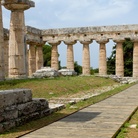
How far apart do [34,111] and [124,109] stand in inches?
153

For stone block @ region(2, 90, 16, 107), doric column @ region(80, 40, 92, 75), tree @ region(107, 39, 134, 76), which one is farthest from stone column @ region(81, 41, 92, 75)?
stone block @ region(2, 90, 16, 107)

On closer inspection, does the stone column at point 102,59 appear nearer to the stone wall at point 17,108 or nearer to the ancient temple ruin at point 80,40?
the ancient temple ruin at point 80,40

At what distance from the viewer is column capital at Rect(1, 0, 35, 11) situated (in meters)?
27.7

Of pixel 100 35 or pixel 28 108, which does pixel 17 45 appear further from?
pixel 28 108

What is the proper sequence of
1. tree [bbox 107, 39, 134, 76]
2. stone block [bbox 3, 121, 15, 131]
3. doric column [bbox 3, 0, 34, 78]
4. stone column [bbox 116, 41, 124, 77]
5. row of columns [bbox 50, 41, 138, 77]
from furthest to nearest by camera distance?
tree [bbox 107, 39, 134, 76]
stone column [bbox 116, 41, 124, 77]
row of columns [bbox 50, 41, 138, 77]
doric column [bbox 3, 0, 34, 78]
stone block [bbox 3, 121, 15, 131]

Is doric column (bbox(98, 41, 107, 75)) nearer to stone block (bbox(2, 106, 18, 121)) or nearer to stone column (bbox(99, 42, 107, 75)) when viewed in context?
stone column (bbox(99, 42, 107, 75))

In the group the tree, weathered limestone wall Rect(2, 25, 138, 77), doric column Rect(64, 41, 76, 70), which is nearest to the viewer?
weathered limestone wall Rect(2, 25, 138, 77)

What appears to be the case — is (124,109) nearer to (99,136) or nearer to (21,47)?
(99,136)

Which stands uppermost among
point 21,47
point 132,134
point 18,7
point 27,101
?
point 18,7

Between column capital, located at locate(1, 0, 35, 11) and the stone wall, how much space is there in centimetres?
1796

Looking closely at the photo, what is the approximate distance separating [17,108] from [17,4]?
1972 cm

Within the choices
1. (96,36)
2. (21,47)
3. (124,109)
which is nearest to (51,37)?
(96,36)

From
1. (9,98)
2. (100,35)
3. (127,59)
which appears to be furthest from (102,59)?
(9,98)

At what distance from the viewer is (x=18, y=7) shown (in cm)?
2848
